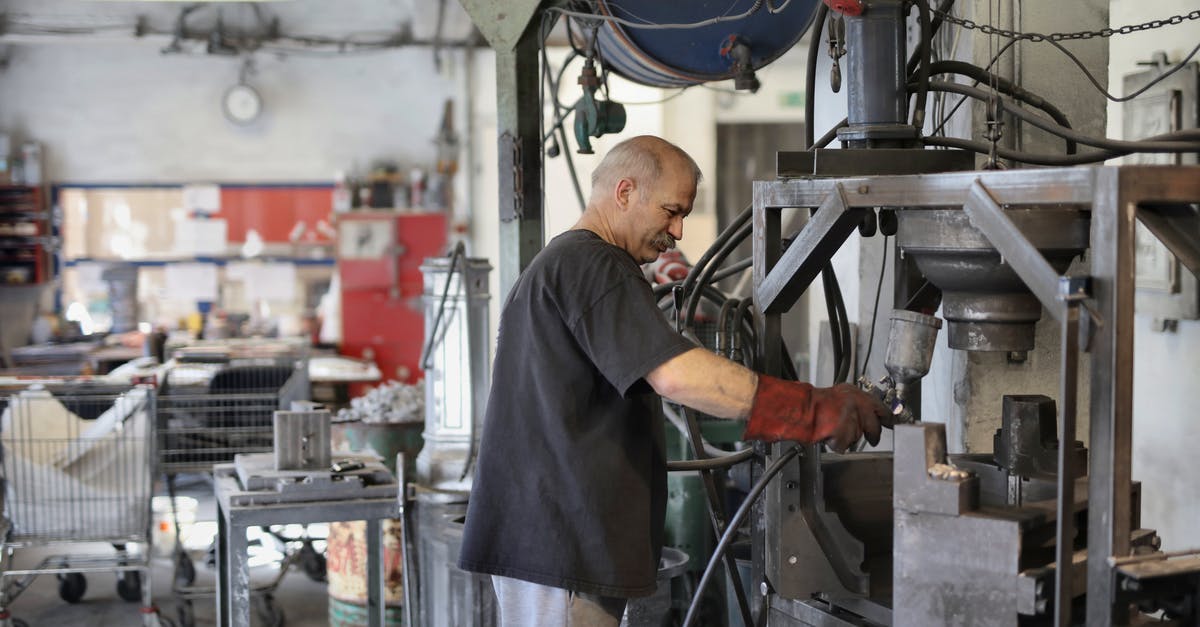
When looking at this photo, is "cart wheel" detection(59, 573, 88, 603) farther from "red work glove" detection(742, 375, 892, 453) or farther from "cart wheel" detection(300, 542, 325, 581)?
"red work glove" detection(742, 375, 892, 453)

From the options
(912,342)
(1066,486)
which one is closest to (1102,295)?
(1066,486)

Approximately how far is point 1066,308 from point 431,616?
2434mm

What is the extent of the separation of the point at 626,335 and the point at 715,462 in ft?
1.63

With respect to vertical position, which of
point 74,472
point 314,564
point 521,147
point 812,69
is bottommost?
point 314,564

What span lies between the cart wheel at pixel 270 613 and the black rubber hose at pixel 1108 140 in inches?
130

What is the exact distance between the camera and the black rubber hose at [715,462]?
2396mm

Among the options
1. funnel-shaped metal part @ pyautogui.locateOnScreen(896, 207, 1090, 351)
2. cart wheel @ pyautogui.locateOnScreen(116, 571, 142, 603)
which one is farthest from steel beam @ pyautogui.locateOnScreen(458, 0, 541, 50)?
cart wheel @ pyautogui.locateOnScreen(116, 571, 142, 603)

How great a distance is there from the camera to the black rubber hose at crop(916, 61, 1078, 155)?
2592mm

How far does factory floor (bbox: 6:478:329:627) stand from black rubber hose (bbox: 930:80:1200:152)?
3.41 m

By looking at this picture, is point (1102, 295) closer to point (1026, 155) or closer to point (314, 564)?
point (1026, 155)

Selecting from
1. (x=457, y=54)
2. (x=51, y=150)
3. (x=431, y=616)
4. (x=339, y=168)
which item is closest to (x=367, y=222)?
(x=339, y=168)

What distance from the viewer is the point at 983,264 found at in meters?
1.99

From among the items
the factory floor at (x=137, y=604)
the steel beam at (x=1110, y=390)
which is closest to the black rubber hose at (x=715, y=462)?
the steel beam at (x=1110, y=390)

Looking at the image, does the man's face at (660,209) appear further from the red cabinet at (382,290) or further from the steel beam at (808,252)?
the red cabinet at (382,290)
